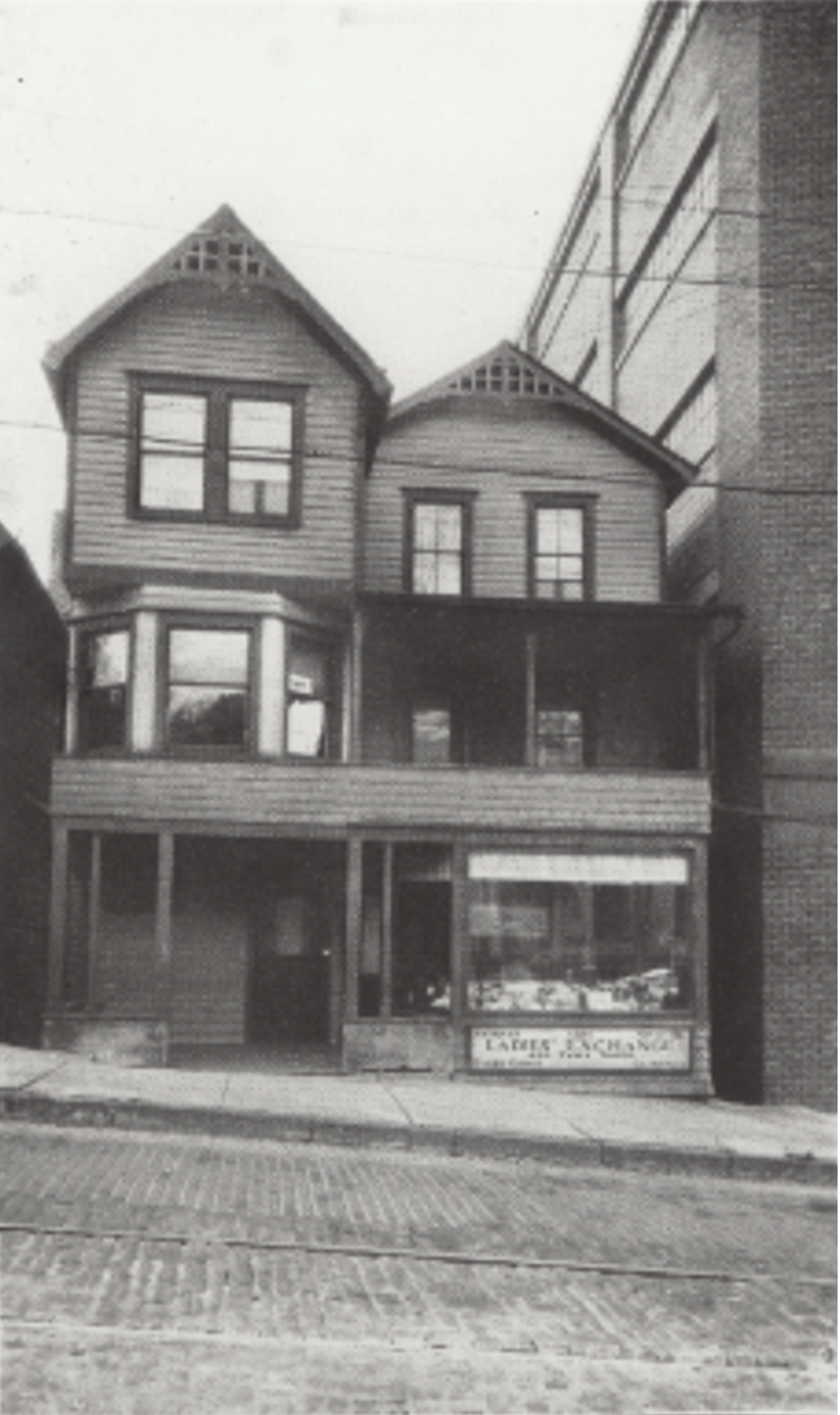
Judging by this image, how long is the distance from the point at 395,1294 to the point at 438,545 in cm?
1378

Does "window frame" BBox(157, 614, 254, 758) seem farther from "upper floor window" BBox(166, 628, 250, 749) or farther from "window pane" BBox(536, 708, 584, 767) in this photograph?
"window pane" BBox(536, 708, 584, 767)

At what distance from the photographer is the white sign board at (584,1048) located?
1647 centimetres

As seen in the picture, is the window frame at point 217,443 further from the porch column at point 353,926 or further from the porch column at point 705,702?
the porch column at point 705,702

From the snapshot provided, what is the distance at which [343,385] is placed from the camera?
57.2 ft

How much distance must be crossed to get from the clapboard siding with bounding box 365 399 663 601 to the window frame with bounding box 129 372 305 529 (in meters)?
2.38

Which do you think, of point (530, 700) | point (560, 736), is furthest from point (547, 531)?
point (530, 700)

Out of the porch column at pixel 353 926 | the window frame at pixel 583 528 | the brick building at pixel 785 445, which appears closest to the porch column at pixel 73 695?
the porch column at pixel 353 926

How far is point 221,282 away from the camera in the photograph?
16891 mm

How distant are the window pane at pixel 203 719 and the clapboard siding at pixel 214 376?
1425mm

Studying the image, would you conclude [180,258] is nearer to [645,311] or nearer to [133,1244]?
[645,311]

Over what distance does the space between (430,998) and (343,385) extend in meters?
7.17

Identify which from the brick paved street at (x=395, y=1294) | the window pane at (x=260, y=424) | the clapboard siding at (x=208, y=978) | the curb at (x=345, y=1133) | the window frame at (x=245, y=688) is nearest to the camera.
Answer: the brick paved street at (x=395, y=1294)

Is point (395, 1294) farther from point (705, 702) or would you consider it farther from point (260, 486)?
point (260, 486)

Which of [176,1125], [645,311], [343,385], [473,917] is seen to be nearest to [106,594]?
[343,385]
